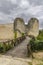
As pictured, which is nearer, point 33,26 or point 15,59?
point 15,59

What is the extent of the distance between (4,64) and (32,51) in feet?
14.8

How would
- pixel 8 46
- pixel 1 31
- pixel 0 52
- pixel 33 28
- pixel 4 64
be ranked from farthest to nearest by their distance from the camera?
1. pixel 33 28
2. pixel 1 31
3. pixel 8 46
4. pixel 0 52
5. pixel 4 64

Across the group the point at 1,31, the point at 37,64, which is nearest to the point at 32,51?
the point at 37,64

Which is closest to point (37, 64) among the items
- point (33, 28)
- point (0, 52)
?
point (0, 52)

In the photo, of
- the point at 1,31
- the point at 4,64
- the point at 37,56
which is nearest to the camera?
the point at 4,64

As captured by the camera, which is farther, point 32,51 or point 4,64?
point 32,51

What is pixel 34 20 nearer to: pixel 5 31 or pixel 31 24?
pixel 31 24

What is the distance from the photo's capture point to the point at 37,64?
42.1 feet

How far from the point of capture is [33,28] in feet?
196

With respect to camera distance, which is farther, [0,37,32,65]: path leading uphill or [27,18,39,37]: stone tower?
[27,18,39,37]: stone tower

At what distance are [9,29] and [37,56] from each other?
21786mm

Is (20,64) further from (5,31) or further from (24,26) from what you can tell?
(24,26)

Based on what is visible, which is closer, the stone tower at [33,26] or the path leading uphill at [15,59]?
the path leading uphill at [15,59]

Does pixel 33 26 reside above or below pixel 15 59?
above
